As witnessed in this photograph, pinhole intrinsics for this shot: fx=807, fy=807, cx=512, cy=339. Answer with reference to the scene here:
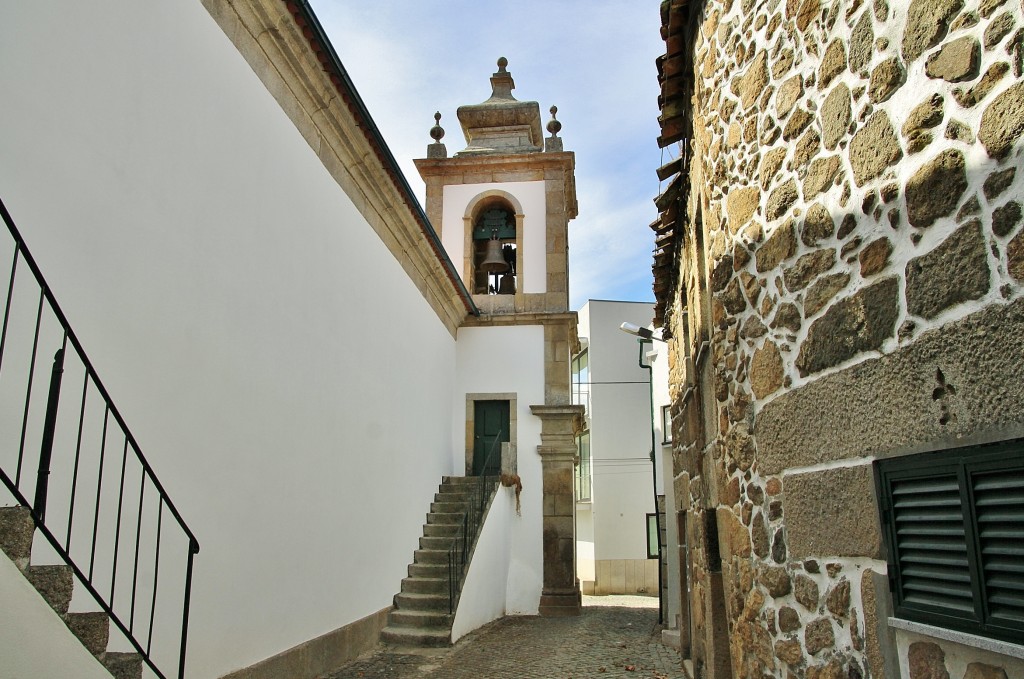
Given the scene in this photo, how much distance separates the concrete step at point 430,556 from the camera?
10289 mm

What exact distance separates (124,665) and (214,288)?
2589 millimetres

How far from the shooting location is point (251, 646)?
5641 mm

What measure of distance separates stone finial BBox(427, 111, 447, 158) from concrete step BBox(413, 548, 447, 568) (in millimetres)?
8061

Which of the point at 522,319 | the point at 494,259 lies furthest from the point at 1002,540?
the point at 494,259

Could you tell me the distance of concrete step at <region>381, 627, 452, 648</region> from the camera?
863 centimetres

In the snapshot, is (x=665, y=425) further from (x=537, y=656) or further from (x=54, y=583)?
(x=54, y=583)

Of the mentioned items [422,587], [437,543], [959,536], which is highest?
[959,536]

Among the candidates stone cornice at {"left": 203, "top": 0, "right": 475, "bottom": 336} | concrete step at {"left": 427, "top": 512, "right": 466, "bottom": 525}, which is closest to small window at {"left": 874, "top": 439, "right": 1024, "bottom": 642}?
stone cornice at {"left": 203, "top": 0, "right": 475, "bottom": 336}

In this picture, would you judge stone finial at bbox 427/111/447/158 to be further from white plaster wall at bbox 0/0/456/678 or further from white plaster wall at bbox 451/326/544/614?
white plaster wall at bbox 0/0/456/678

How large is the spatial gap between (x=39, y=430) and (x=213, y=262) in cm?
199

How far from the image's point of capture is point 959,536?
2.27 metres

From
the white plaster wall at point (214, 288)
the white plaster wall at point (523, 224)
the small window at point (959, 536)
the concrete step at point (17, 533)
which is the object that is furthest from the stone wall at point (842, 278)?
the white plaster wall at point (523, 224)

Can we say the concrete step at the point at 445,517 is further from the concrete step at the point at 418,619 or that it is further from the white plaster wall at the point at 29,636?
the white plaster wall at the point at 29,636

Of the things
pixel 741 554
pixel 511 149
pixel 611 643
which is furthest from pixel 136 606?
pixel 511 149
